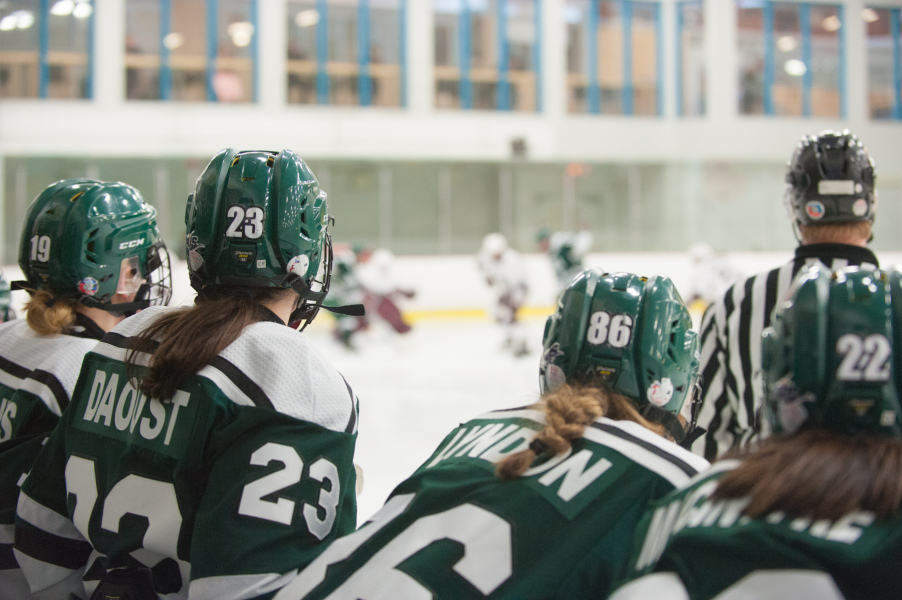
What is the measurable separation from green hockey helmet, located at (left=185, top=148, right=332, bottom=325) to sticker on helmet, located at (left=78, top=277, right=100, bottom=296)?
0.41m

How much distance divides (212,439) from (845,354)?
769 millimetres

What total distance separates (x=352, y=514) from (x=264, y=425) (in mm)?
216

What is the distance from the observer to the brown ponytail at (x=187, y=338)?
1.15m

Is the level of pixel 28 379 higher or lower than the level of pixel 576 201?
lower

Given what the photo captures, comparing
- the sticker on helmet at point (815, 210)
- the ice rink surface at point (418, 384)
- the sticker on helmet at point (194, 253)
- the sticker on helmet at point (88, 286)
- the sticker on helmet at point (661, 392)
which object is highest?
the sticker on helmet at point (815, 210)

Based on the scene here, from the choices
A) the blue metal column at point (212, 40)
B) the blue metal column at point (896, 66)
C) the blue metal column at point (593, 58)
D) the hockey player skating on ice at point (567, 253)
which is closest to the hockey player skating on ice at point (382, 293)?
the hockey player skating on ice at point (567, 253)

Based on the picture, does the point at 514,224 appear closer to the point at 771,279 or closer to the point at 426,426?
the point at 426,426

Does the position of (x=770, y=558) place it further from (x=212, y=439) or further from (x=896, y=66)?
(x=896, y=66)

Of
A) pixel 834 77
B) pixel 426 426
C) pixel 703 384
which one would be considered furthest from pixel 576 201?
pixel 703 384

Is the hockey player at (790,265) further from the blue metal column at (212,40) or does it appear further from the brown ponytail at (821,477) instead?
the blue metal column at (212,40)

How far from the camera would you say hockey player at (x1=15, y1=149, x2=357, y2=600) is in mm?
1086

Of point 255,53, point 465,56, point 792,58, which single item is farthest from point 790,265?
point 792,58

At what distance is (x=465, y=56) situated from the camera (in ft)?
48.7

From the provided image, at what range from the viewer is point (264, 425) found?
3.63 feet
